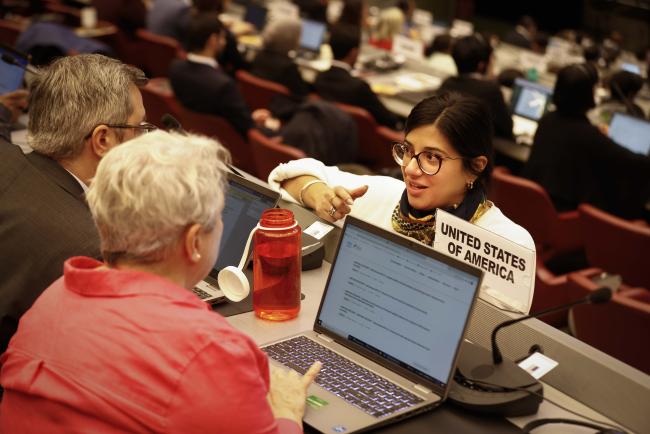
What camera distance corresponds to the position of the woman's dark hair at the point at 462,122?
230 centimetres

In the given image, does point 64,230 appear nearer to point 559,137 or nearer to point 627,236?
point 627,236

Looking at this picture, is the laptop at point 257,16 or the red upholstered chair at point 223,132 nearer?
the red upholstered chair at point 223,132

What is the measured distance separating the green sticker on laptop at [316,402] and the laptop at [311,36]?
5.58 m

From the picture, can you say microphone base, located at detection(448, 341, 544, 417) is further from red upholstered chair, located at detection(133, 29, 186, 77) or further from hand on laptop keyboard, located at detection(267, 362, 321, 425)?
red upholstered chair, located at detection(133, 29, 186, 77)

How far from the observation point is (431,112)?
7.61ft

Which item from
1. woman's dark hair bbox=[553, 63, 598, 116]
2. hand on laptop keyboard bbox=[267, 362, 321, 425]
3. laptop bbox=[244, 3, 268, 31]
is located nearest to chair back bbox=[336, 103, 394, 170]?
woman's dark hair bbox=[553, 63, 598, 116]

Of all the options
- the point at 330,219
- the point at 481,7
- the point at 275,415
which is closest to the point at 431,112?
the point at 330,219

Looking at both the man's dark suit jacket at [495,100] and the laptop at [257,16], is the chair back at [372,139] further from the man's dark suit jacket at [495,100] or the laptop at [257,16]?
the laptop at [257,16]

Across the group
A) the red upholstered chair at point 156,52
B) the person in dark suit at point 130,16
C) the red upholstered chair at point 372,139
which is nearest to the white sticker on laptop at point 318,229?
the red upholstered chair at point 372,139

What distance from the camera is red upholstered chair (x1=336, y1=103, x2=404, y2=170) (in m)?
4.80

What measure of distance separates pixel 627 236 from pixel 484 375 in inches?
73.6

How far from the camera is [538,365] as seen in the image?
1807 millimetres

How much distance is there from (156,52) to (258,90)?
66.7 inches

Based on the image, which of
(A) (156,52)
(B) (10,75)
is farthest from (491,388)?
(A) (156,52)
